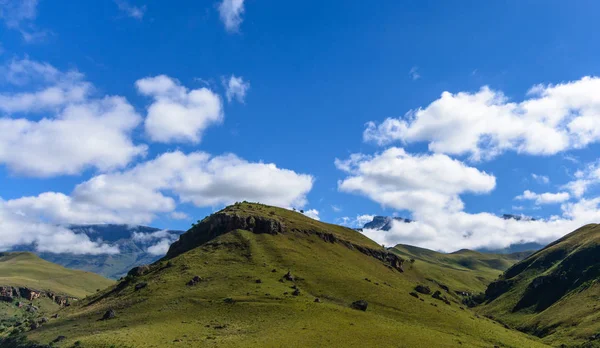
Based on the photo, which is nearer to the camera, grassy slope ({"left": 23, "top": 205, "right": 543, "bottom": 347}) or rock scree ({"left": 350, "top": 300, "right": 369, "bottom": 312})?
grassy slope ({"left": 23, "top": 205, "right": 543, "bottom": 347})

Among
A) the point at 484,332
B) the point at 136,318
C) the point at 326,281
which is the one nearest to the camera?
the point at 136,318

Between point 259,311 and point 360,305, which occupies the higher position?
point 360,305

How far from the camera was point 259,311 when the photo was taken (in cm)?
13300

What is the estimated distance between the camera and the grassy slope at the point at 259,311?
115625 millimetres

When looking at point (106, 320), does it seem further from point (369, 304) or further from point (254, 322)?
point (369, 304)

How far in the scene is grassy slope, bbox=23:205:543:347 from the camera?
11562cm

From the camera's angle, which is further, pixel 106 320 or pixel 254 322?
pixel 106 320

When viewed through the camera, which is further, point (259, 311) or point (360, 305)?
point (360, 305)

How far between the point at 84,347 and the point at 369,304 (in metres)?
87.3

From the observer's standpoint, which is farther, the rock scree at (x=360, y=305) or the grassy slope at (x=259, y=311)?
the rock scree at (x=360, y=305)

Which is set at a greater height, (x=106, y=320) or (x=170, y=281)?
(x=170, y=281)

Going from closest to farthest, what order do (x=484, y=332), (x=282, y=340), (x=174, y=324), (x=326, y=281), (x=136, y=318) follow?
(x=282, y=340) < (x=174, y=324) < (x=136, y=318) < (x=484, y=332) < (x=326, y=281)

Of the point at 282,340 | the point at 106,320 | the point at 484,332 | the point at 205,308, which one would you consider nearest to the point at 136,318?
the point at 106,320

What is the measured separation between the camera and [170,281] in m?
158
